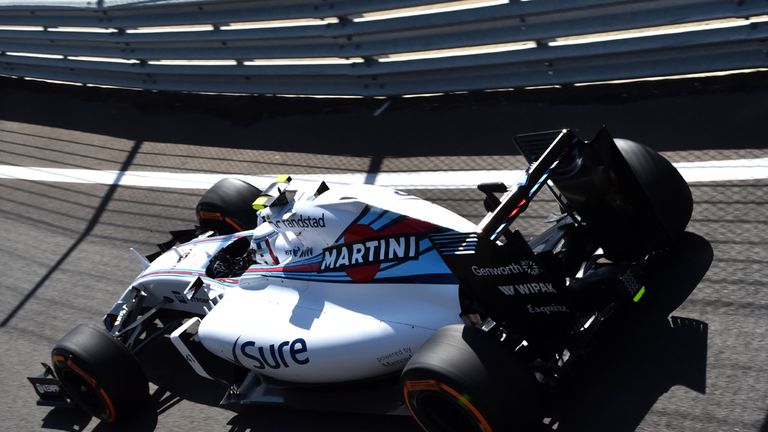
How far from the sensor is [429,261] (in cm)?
543

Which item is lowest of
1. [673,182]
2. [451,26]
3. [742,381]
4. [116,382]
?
[742,381]

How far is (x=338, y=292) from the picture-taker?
19.0ft

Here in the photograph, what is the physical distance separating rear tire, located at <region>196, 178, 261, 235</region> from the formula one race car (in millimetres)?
769

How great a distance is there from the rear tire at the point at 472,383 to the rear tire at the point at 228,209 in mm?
3233

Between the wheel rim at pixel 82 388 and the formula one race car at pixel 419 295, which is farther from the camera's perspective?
the wheel rim at pixel 82 388

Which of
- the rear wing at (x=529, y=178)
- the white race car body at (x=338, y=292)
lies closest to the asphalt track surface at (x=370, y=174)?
the white race car body at (x=338, y=292)

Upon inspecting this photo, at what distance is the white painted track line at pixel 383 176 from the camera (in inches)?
267

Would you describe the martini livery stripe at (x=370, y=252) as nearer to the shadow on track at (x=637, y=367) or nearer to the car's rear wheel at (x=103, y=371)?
the shadow on track at (x=637, y=367)

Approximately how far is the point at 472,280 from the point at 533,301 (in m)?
0.36

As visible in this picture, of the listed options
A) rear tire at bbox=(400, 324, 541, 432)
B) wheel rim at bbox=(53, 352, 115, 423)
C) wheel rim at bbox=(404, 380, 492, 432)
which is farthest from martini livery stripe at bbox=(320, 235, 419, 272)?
wheel rim at bbox=(53, 352, 115, 423)

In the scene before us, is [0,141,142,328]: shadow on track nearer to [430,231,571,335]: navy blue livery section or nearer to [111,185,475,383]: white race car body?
[111,185,475,383]: white race car body

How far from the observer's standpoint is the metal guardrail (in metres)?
7.68

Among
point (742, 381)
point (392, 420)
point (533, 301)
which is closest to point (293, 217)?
point (392, 420)

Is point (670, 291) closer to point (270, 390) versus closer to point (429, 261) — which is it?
point (429, 261)
